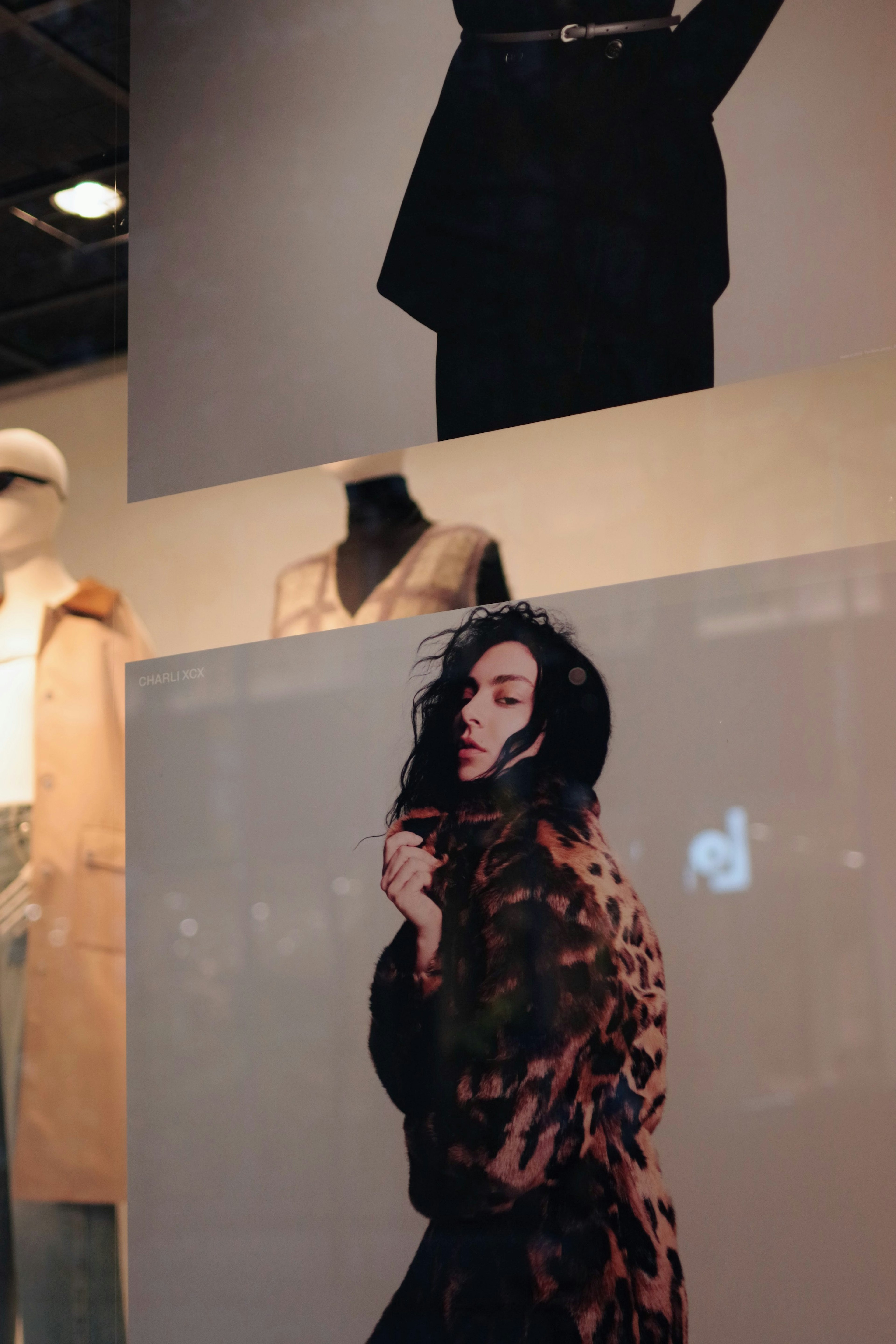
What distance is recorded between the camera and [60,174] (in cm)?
205

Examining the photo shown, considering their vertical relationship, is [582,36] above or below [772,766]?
above

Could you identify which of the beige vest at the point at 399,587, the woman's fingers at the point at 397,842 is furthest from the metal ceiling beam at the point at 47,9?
the woman's fingers at the point at 397,842

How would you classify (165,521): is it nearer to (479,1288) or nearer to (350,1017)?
(350,1017)

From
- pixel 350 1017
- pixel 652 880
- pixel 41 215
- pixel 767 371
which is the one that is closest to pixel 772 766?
pixel 652 880

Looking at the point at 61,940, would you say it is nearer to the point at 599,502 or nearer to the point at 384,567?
the point at 384,567

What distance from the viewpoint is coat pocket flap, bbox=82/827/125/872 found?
1.79m

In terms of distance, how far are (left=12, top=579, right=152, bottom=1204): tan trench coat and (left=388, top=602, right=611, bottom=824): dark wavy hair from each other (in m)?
0.48

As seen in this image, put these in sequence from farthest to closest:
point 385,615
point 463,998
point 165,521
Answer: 1. point 165,521
2. point 385,615
3. point 463,998

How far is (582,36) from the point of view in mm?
1667

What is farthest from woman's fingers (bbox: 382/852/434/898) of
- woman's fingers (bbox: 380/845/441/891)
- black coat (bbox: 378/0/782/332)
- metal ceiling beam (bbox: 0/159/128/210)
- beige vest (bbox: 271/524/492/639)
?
metal ceiling beam (bbox: 0/159/128/210)

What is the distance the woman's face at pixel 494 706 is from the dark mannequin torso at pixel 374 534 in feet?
0.66

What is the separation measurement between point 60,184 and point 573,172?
3.07 feet

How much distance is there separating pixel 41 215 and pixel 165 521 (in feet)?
2.14

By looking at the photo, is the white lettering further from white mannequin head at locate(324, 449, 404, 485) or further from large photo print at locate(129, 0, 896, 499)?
white mannequin head at locate(324, 449, 404, 485)
